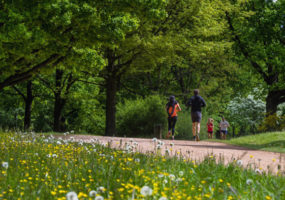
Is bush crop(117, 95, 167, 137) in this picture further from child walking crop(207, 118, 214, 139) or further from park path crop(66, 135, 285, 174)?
park path crop(66, 135, 285, 174)

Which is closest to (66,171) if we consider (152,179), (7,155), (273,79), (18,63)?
(152,179)

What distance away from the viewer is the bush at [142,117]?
2300cm

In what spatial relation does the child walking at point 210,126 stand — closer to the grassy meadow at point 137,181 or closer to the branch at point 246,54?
the branch at point 246,54

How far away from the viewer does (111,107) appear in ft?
70.7

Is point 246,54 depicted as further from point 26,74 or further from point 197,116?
point 26,74

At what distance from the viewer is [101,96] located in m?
35.5

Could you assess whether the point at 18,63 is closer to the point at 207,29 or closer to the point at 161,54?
the point at 161,54

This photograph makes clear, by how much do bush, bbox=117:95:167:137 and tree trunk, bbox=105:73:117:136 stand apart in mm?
1804

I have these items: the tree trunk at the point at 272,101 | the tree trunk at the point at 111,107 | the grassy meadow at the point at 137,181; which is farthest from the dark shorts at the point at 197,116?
the tree trunk at the point at 272,101

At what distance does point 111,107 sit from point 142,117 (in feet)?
8.23

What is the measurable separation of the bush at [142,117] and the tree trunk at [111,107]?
180 centimetres

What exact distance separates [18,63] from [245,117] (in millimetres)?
28886

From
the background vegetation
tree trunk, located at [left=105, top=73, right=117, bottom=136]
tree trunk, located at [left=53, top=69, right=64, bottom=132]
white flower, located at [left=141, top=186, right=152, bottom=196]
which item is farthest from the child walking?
white flower, located at [left=141, top=186, right=152, bottom=196]

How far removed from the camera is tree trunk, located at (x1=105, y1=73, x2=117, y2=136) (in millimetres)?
21391
